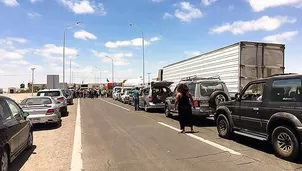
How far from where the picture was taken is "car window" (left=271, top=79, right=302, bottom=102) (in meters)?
7.44

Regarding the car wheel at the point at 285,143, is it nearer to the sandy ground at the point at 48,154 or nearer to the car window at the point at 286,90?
the car window at the point at 286,90

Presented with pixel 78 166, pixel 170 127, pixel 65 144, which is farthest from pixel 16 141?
pixel 170 127

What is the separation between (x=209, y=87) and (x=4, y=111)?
29.3ft

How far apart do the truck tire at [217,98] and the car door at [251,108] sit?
9.26ft

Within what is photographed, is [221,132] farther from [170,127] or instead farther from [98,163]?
[98,163]

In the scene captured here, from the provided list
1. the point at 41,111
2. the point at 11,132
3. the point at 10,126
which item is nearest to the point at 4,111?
the point at 10,126

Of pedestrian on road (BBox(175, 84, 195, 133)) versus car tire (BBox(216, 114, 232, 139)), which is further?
pedestrian on road (BBox(175, 84, 195, 133))

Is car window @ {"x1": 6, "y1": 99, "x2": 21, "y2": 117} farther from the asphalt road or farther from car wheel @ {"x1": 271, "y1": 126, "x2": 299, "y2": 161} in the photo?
car wheel @ {"x1": 271, "y1": 126, "x2": 299, "y2": 161}

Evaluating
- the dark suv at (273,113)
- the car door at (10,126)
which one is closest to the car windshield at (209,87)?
the dark suv at (273,113)

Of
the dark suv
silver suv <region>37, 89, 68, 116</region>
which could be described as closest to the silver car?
silver suv <region>37, 89, 68, 116</region>

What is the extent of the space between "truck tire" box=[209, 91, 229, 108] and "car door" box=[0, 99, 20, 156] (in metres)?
7.46

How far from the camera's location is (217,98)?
12.8 metres

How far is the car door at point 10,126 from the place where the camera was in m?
6.73

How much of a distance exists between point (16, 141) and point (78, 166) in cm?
147
